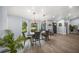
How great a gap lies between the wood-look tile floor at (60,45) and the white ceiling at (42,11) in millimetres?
589

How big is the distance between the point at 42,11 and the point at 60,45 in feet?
3.42

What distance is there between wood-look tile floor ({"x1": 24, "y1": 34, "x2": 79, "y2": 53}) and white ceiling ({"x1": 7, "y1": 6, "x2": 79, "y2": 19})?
59cm

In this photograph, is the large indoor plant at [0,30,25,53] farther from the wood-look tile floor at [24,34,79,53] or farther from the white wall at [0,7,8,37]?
the wood-look tile floor at [24,34,79,53]

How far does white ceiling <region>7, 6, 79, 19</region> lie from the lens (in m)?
3.18

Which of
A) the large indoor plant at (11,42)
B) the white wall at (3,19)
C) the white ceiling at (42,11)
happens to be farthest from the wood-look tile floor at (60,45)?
the white wall at (3,19)

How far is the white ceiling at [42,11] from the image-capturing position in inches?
125

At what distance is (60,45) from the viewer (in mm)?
3219

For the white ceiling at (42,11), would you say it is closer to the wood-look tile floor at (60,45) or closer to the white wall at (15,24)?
the white wall at (15,24)

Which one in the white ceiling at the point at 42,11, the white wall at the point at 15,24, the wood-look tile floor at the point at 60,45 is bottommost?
the wood-look tile floor at the point at 60,45

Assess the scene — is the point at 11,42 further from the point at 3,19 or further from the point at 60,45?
the point at 60,45

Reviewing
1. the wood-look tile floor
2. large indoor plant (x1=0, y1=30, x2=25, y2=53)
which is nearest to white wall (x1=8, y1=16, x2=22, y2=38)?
large indoor plant (x1=0, y1=30, x2=25, y2=53)
